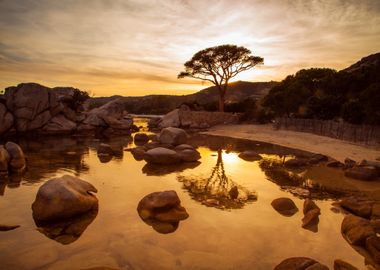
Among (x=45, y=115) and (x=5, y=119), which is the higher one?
(x=45, y=115)

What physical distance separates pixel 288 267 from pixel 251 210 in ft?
12.1

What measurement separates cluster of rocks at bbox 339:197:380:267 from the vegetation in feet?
47.6

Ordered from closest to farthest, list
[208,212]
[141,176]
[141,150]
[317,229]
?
1. [317,229]
2. [208,212]
3. [141,176]
4. [141,150]

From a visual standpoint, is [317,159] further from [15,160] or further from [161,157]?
[15,160]

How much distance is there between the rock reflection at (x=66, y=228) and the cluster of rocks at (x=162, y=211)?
1520 millimetres

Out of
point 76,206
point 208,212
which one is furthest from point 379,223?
point 76,206

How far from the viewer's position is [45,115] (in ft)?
106

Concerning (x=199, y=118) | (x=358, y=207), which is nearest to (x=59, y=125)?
(x=199, y=118)

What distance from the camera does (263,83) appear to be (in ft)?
425

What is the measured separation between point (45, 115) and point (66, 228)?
91.5 feet

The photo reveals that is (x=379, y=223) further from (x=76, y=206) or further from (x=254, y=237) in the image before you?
(x=76, y=206)

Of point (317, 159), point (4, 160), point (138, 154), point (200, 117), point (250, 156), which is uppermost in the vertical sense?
point (200, 117)

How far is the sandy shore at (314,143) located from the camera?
59.3 feet

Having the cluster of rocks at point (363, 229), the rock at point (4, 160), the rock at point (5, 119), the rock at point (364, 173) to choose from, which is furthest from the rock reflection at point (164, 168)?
the rock at point (5, 119)
